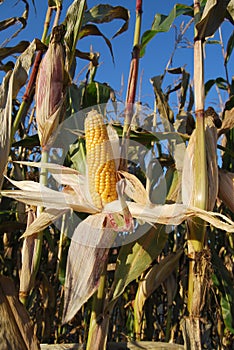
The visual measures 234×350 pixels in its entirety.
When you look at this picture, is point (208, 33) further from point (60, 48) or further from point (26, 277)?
point (26, 277)

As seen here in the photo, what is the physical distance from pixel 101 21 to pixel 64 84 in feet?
1.78

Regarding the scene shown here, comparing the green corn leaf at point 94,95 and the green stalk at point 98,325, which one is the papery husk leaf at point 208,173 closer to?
the green stalk at point 98,325

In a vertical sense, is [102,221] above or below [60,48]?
below

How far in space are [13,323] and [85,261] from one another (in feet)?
0.73

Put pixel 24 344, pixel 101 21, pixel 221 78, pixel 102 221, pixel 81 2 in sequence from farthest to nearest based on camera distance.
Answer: pixel 221 78 < pixel 101 21 < pixel 81 2 < pixel 102 221 < pixel 24 344

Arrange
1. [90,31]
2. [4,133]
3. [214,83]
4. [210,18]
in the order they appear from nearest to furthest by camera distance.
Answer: [4,133] < [210,18] < [90,31] < [214,83]

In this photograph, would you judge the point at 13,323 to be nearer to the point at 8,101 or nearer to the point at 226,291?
the point at 8,101

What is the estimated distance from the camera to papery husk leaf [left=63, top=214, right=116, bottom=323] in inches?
36.2

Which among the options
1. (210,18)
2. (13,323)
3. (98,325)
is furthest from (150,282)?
(210,18)

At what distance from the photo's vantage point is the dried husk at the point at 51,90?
1.12m

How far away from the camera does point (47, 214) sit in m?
1.03

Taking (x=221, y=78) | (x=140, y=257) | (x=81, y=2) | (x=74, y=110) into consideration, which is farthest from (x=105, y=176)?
(x=221, y=78)

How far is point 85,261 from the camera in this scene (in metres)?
0.96

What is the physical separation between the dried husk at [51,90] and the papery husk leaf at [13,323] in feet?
1.46
